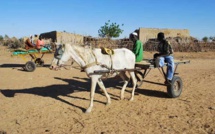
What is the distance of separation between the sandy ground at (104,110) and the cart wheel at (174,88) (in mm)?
168

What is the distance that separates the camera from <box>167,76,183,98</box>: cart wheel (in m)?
7.93

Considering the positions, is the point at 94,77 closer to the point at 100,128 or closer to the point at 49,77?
the point at 100,128

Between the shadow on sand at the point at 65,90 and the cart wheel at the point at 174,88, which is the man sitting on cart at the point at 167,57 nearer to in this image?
the cart wheel at the point at 174,88

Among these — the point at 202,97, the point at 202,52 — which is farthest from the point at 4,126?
the point at 202,52

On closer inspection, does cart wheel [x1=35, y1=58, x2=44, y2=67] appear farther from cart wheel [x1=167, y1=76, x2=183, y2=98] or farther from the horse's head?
cart wheel [x1=167, y1=76, x2=183, y2=98]

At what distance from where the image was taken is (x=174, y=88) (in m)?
8.27

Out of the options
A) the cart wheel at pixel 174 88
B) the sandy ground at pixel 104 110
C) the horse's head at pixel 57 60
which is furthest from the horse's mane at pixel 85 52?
the cart wheel at pixel 174 88

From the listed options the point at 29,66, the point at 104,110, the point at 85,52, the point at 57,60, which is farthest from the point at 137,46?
the point at 29,66

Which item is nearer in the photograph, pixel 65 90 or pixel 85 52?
pixel 85 52

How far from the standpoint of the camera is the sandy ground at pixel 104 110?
18.8 ft

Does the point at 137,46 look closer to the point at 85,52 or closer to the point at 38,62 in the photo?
the point at 85,52

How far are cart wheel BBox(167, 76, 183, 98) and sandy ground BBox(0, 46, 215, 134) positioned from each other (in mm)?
168

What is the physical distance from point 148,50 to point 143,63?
66.2 ft

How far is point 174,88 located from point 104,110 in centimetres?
261
